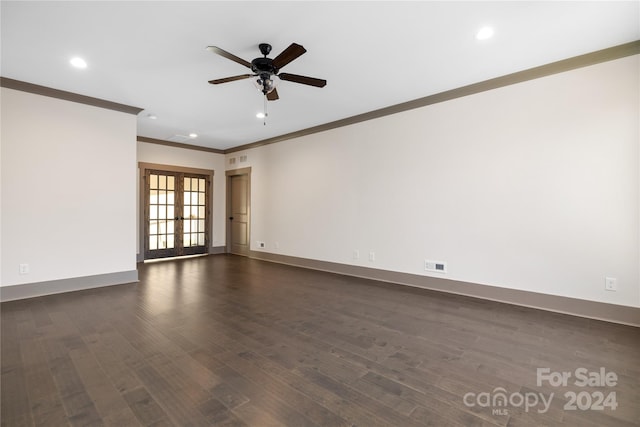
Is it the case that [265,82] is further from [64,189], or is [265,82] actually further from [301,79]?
[64,189]

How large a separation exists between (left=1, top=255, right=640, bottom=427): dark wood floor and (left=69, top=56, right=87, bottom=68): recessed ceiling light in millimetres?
2958

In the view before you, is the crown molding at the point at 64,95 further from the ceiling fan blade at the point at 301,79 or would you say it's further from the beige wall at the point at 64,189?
the ceiling fan blade at the point at 301,79

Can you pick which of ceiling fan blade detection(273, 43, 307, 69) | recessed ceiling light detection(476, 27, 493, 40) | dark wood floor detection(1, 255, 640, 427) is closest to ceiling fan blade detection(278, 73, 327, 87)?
ceiling fan blade detection(273, 43, 307, 69)

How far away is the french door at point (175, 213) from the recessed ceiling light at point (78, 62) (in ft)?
12.3

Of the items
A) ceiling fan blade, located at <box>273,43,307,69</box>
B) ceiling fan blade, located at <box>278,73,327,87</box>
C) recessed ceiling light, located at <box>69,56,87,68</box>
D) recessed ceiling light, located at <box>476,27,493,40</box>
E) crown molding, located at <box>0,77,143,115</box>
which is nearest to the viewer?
ceiling fan blade, located at <box>273,43,307,69</box>

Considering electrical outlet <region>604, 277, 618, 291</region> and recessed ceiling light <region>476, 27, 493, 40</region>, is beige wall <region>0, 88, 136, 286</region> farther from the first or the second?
electrical outlet <region>604, 277, 618, 291</region>

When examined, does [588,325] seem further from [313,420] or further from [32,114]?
[32,114]

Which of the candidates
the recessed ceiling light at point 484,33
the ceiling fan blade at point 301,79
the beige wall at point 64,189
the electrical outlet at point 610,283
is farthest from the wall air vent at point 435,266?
the beige wall at point 64,189

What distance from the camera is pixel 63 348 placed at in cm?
252

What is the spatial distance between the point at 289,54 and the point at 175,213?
608 cm

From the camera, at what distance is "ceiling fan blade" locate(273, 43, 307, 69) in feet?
8.14

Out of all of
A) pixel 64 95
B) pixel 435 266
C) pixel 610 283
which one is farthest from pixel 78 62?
pixel 610 283

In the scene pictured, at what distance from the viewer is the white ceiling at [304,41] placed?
8.17 ft

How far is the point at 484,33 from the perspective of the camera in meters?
2.81
